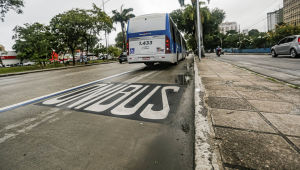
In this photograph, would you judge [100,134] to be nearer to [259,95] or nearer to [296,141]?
[296,141]

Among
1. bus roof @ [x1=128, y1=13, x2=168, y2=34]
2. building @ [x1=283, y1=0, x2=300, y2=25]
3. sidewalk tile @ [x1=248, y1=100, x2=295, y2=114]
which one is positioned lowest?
sidewalk tile @ [x1=248, y1=100, x2=295, y2=114]

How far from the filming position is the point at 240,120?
216 centimetres

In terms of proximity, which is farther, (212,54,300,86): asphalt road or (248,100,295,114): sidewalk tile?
(212,54,300,86): asphalt road

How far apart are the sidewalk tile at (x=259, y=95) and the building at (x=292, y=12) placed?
11388 centimetres

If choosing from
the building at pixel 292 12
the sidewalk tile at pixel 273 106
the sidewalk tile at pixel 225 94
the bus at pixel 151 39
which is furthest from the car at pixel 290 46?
the building at pixel 292 12

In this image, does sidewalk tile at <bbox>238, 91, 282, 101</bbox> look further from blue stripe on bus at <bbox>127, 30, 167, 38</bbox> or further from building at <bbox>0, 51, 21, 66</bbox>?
building at <bbox>0, 51, 21, 66</bbox>

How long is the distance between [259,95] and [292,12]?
12422cm

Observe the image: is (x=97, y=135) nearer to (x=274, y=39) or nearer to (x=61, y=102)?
(x=61, y=102)

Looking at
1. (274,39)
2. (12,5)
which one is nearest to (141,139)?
(12,5)

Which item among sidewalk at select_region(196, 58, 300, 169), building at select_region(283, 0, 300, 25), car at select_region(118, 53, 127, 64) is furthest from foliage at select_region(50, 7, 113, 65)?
building at select_region(283, 0, 300, 25)

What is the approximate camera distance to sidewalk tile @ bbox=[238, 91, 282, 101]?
3.11m

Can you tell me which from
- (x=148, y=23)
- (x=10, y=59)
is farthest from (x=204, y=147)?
(x=10, y=59)

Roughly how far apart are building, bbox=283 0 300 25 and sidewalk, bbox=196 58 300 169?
115 m

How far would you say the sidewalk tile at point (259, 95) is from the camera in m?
3.11
